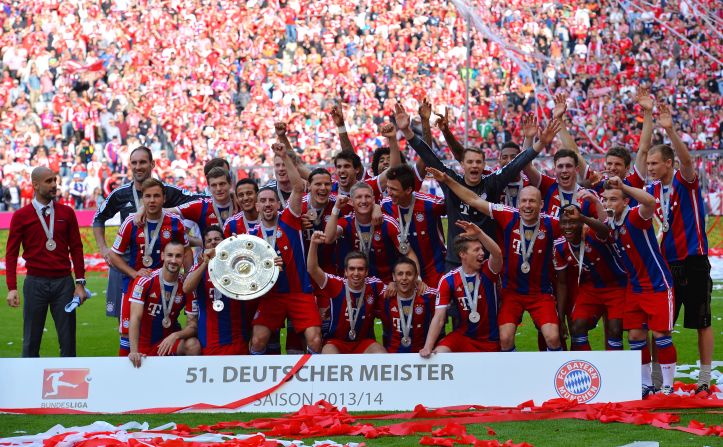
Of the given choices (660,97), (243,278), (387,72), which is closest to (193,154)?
(387,72)

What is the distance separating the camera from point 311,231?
786 cm

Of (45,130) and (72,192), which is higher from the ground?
(45,130)

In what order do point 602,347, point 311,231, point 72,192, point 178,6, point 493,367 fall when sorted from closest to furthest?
point 493,367
point 311,231
point 602,347
point 72,192
point 178,6

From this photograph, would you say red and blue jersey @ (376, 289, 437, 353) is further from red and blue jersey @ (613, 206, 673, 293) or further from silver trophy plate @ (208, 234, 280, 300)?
red and blue jersey @ (613, 206, 673, 293)

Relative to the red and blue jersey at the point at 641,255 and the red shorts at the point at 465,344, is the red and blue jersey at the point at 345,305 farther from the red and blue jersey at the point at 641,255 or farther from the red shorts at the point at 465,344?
the red and blue jersey at the point at 641,255

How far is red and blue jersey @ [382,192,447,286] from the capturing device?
783 cm

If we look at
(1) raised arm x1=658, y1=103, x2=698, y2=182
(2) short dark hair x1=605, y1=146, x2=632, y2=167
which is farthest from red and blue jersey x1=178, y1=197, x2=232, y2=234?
(1) raised arm x1=658, y1=103, x2=698, y2=182

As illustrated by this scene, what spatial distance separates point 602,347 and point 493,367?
311 centimetres

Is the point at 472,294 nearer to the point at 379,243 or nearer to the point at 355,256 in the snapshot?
the point at 355,256

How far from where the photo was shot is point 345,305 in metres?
7.35

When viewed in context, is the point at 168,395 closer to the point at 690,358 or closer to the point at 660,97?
the point at 690,358

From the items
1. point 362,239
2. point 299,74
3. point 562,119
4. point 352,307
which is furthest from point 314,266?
point 299,74

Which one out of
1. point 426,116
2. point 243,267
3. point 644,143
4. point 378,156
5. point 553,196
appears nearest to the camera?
point 243,267

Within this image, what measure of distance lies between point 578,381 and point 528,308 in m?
0.83
